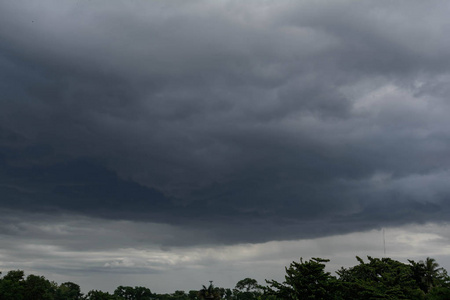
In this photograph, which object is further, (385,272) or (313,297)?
(385,272)

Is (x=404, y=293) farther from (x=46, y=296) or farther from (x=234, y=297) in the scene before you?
(x=234, y=297)

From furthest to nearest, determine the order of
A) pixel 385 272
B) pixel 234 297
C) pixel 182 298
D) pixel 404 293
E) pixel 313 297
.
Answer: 1. pixel 234 297
2. pixel 182 298
3. pixel 385 272
4. pixel 404 293
5. pixel 313 297

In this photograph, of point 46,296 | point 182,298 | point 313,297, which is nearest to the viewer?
point 313,297

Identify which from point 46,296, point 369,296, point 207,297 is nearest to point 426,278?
point 369,296

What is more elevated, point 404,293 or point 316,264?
point 316,264

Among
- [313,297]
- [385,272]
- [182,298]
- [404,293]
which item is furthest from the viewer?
[182,298]

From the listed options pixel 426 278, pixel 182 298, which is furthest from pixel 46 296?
pixel 426 278

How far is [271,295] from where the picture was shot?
232 feet

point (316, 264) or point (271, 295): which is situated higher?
point (316, 264)

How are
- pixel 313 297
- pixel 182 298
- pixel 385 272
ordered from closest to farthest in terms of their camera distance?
pixel 313 297 < pixel 385 272 < pixel 182 298

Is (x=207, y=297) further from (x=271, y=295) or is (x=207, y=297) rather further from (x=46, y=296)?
(x=46, y=296)

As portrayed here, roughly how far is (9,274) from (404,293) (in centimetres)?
9088

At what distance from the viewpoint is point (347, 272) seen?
87.1 m

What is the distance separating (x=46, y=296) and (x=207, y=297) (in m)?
42.7
